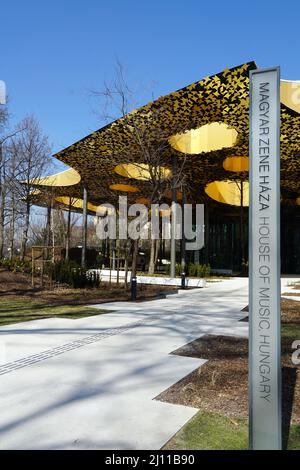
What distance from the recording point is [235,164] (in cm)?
2362

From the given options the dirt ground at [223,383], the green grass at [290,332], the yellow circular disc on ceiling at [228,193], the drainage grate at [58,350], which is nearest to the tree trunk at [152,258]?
the yellow circular disc on ceiling at [228,193]

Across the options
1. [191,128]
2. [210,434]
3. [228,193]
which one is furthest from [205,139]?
[210,434]

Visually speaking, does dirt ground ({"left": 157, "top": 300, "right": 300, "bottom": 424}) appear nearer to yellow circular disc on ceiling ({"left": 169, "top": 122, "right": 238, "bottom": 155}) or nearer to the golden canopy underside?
the golden canopy underside

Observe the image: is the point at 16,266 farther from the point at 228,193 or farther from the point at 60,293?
the point at 228,193

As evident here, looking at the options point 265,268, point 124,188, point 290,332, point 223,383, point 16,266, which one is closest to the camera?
point 265,268

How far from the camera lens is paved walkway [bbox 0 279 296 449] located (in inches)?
133

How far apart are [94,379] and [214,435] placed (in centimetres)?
183

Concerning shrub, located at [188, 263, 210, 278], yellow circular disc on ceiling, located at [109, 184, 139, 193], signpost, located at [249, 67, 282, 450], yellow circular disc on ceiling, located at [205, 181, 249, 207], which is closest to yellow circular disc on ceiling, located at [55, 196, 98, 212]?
yellow circular disc on ceiling, located at [109, 184, 139, 193]

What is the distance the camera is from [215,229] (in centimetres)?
4153

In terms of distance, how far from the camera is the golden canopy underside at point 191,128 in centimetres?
1573

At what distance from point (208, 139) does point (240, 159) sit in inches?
130

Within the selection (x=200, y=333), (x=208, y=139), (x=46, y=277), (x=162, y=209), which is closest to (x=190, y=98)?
(x=208, y=139)

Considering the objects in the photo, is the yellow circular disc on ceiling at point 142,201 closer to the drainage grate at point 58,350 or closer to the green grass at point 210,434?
the drainage grate at point 58,350

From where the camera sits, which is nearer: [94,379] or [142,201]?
[94,379]
